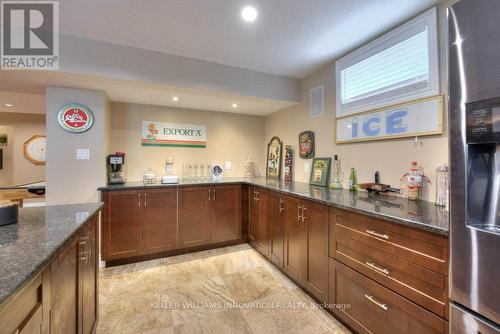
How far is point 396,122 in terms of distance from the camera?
1931mm

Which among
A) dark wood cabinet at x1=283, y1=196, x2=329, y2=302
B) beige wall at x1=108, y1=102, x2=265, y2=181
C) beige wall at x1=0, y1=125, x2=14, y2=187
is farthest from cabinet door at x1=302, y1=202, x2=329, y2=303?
beige wall at x1=0, y1=125, x2=14, y2=187

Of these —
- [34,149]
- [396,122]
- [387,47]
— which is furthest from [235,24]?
[34,149]

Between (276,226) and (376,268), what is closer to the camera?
(376,268)

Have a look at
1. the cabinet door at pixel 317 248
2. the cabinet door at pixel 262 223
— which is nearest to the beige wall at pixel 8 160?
the cabinet door at pixel 262 223

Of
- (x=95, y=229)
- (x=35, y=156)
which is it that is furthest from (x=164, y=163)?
(x=35, y=156)

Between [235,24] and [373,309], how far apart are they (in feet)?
7.81

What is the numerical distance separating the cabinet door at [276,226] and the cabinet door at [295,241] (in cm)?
8

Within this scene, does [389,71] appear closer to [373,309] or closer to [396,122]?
[396,122]

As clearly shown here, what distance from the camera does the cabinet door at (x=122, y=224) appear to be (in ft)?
8.38

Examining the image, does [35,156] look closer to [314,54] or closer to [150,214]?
[150,214]

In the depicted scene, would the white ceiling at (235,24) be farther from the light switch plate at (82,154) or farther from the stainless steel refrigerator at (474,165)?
the light switch plate at (82,154)

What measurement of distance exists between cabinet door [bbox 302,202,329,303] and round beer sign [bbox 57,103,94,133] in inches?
103

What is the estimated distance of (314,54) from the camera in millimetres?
2418

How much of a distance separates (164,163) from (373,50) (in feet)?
9.93
